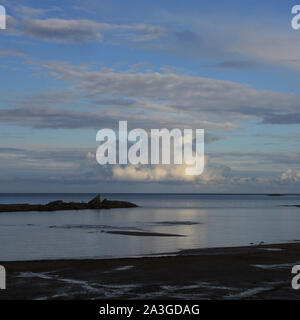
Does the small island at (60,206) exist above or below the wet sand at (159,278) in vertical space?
above

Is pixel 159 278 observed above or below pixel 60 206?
below

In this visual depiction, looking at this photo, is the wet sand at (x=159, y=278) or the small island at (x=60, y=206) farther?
the small island at (x=60, y=206)

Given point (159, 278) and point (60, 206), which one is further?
point (60, 206)

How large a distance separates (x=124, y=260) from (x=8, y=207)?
269 ft

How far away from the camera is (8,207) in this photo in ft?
342

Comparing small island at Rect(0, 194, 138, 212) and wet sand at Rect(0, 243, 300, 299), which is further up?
small island at Rect(0, 194, 138, 212)

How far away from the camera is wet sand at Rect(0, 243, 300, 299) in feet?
62.6

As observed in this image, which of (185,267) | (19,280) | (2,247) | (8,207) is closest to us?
(19,280)

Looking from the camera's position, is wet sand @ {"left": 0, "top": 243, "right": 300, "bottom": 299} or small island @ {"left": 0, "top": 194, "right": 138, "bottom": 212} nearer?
wet sand @ {"left": 0, "top": 243, "right": 300, "bottom": 299}

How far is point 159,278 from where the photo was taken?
22688 mm

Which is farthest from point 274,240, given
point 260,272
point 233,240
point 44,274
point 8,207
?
point 8,207

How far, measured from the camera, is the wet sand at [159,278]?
19.1m

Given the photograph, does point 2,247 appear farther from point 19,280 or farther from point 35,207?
point 35,207
